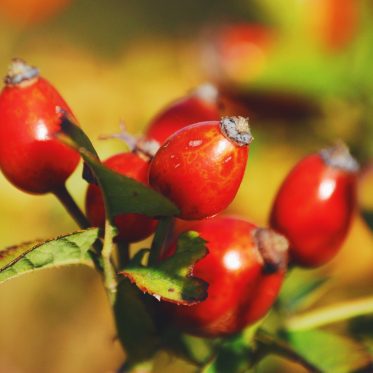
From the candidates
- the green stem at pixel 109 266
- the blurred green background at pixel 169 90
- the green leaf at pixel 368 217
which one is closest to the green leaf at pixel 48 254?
the green stem at pixel 109 266

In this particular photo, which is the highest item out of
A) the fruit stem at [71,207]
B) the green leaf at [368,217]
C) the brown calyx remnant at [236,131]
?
the brown calyx remnant at [236,131]

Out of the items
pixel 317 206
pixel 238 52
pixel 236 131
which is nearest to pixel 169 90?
pixel 238 52

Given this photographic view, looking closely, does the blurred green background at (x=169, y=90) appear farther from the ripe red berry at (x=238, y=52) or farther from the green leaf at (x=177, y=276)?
the green leaf at (x=177, y=276)

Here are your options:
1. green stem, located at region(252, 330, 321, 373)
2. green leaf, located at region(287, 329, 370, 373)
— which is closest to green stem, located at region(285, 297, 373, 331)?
green leaf, located at region(287, 329, 370, 373)

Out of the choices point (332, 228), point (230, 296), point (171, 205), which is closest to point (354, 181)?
point (332, 228)

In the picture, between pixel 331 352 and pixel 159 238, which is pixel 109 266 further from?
pixel 331 352

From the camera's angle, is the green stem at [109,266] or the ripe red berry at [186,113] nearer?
the green stem at [109,266]
